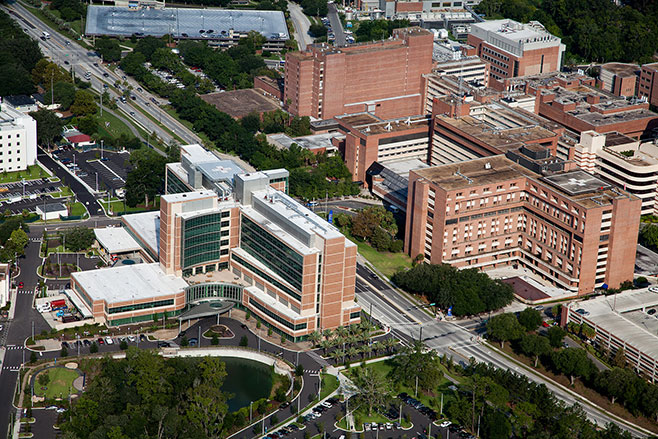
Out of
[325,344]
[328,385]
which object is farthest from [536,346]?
[328,385]

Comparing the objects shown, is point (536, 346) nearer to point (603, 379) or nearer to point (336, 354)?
point (603, 379)

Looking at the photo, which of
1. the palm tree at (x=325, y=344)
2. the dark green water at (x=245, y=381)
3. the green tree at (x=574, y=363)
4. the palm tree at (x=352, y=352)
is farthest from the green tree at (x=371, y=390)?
the green tree at (x=574, y=363)

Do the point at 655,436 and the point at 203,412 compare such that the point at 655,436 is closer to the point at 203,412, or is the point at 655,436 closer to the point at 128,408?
the point at 203,412

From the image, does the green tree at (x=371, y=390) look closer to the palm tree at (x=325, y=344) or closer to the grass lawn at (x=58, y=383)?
the palm tree at (x=325, y=344)

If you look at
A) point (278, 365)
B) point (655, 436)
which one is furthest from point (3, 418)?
point (655, 436)

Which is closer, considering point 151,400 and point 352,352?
point 151,400

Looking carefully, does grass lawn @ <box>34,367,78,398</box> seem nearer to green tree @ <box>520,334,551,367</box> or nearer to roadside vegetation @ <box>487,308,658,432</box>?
green tree @ <box>520,334,551,367</box>
